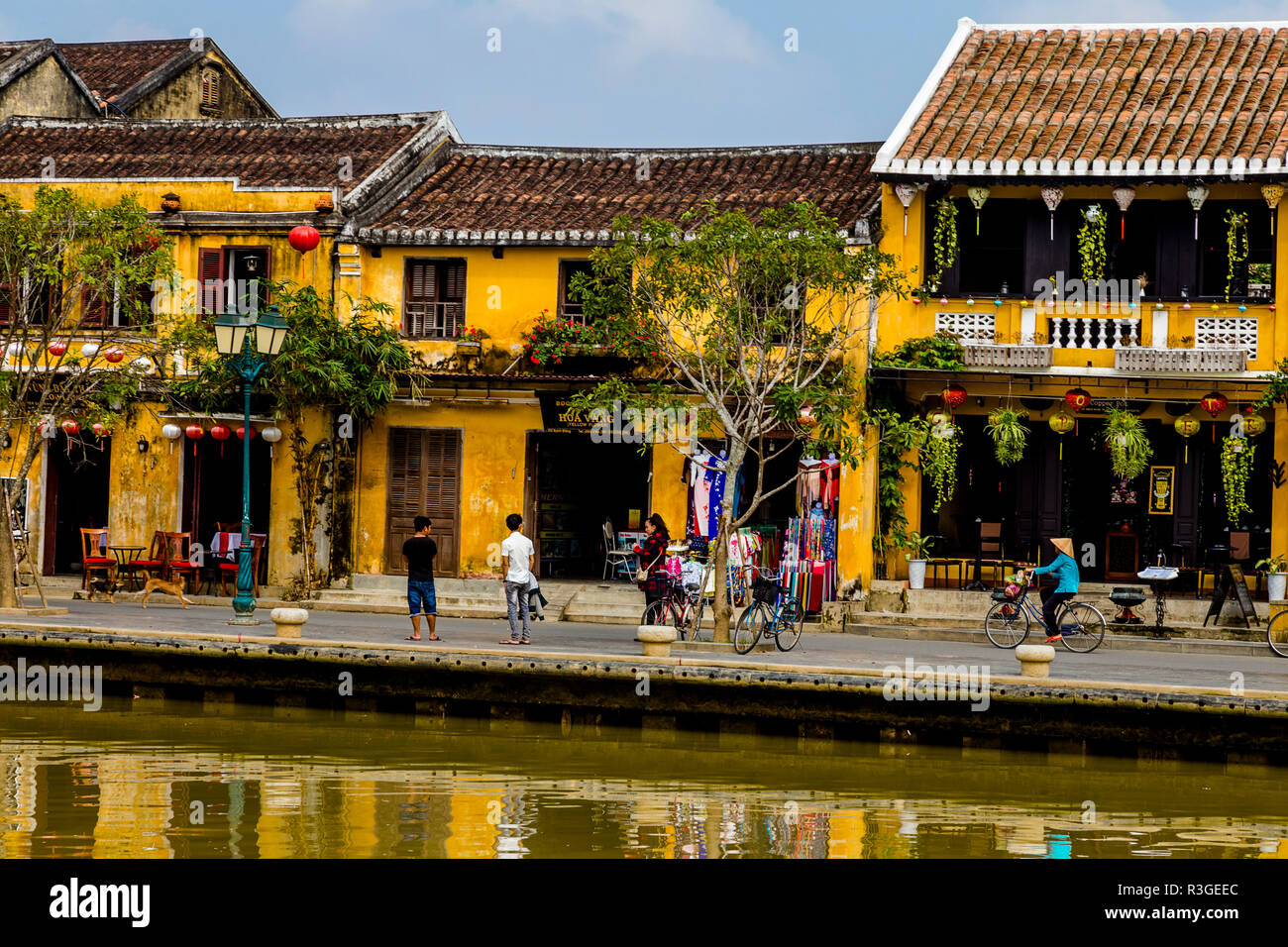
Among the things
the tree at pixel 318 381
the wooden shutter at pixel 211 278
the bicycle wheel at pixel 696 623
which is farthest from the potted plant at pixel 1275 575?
the wooden shutter at pixel 211 278

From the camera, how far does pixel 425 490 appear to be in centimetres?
2622

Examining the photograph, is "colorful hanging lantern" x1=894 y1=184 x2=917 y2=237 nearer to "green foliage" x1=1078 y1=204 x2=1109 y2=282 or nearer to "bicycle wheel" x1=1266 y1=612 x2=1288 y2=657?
"green foliage" x1=1078 y1=204 x2=1109 y2=282

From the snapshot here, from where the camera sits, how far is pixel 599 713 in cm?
1853

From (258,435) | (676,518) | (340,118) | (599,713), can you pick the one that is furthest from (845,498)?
(340,118)

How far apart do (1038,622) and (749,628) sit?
4131 millimetres

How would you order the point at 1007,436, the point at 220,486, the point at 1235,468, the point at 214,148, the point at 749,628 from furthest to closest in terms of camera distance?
the point at 214,148
the point at 220,486
the point at 1007,436
the point at 1235,468
the point at 749,628

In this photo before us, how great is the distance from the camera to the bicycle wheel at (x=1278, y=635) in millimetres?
21750

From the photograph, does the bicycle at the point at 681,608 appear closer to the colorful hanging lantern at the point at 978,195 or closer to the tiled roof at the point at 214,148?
the colorful hanging lantern at the point at 978,195

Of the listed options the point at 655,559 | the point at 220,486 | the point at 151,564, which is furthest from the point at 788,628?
the point at 220,486

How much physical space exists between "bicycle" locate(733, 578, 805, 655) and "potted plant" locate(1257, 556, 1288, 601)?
22.8 ft

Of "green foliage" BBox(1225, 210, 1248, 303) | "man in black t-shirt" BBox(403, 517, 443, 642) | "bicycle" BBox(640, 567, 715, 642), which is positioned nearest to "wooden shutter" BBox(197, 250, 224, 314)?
"man in black t-shirt" BBox(403, 517, 443, 642)

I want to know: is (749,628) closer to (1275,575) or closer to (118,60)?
(1275,575)

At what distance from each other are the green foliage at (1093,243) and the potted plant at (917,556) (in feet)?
14.1

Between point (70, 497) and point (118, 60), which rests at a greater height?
point (118, 60)
